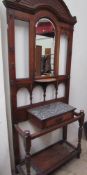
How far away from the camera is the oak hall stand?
1.29 m

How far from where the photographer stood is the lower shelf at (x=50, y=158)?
1.55m

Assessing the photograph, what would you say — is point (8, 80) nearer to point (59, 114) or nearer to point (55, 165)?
point (59, 114)

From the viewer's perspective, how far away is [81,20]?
1.94 metres

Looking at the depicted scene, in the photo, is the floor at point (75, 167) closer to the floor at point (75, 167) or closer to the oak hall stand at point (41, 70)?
the floor at point (75, 167)

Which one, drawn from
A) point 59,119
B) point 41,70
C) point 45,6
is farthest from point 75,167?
point 45,6


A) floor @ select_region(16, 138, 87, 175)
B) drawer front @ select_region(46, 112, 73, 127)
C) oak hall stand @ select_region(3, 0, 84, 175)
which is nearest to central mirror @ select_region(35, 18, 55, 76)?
oak hall stand @ select_region(3, 0, 84, 175)

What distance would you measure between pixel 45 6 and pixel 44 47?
15.1 inches

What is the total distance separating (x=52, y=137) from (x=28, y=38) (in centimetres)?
129

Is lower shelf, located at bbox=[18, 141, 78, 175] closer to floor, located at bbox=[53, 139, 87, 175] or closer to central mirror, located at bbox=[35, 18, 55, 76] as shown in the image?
floor, located at bbox=[53, 139, 87, 175]

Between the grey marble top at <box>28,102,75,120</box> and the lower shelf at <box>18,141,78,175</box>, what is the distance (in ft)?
1.97

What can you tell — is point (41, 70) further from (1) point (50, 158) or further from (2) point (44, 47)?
(1) point (50, 158)

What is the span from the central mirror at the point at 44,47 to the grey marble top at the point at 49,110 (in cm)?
36

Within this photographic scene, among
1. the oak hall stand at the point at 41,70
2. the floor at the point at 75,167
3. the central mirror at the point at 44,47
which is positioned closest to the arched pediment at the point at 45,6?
the oak hall stand at the point at 41,70

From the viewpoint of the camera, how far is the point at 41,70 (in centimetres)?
156
